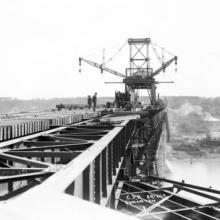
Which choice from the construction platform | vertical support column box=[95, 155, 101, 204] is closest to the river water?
the construction platform

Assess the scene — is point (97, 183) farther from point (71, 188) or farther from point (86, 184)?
point (71, 188)

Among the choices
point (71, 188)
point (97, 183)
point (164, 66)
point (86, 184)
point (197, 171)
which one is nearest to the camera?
point (71, 188)

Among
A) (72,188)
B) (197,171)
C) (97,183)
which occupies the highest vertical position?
(72,188)

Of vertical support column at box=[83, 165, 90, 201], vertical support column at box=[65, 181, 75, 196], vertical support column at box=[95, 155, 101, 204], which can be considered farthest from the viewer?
vertical support column at box=[95, 155, 101, 204]

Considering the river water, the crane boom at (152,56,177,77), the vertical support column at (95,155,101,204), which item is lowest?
the river water

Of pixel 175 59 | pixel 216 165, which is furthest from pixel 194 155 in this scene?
pixel 175 59

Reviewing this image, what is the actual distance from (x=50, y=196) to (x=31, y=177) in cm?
296

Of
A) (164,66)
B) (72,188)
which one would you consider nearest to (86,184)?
(72,188)

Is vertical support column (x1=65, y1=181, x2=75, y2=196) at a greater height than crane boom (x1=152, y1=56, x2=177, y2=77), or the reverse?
crane boom (x1=152, y1=56, x2=177, y2=77)

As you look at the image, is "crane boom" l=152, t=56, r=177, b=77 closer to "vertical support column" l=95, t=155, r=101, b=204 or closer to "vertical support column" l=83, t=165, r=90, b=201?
"vertical support column" l=95, t=155, r=101, b=204

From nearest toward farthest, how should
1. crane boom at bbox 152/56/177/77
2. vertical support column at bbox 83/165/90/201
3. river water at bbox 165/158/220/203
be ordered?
vertical support column at bbox 83/165/90/201, crane boom at bbox 152/56/177/77, river water at bbox 165/158/220/203

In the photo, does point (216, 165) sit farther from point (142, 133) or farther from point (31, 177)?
point (31, 177)

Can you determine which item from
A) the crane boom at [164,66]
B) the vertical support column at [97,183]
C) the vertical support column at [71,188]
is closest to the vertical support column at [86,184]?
the vertical support column at [71,188]

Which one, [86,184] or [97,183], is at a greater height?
[86,184]
